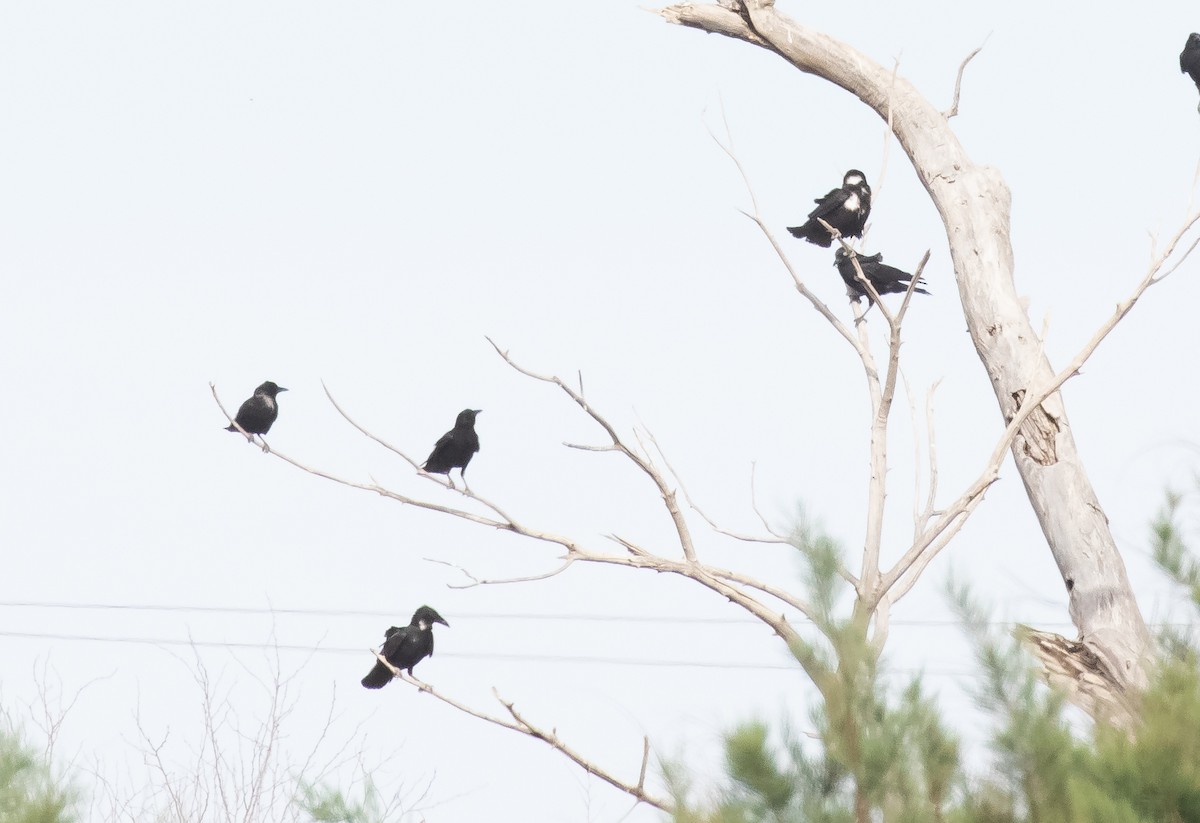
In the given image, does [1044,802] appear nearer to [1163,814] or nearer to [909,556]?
[1163,814]

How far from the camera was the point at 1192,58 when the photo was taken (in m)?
7.87

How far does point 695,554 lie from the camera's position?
4.64 meters

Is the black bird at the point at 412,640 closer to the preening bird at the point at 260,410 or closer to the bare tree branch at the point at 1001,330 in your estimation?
the preening bird at the point at 260,410

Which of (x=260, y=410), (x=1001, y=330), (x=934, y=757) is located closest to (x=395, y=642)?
(x=260, y=410)

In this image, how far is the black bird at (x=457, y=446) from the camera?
8.54 m

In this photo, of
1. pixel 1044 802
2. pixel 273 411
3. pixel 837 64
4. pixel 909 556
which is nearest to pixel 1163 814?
pixel 1044 802

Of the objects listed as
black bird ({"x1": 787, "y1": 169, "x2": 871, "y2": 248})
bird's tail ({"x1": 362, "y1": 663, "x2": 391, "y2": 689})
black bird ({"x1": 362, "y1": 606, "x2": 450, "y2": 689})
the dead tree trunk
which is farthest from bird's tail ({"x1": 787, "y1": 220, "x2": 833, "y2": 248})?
bird's tail ({"x1": 362, "y1": 663, "x2": 391, "y2": 689})

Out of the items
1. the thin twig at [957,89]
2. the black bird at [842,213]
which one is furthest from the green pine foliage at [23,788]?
the black bird at [842,213]

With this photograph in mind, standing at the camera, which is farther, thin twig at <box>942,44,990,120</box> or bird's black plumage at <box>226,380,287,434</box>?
bird's black plumage at <box>226,380,287,434</box>

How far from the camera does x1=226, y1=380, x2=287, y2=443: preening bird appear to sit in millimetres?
9430

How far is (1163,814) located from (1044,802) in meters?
0.25

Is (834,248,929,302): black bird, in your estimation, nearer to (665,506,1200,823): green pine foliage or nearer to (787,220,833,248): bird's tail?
(787,220,833,248): bird's tail

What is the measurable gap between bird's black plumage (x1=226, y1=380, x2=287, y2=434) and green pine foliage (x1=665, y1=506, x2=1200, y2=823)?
295 inches

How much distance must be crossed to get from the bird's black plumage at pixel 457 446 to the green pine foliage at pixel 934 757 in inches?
243
